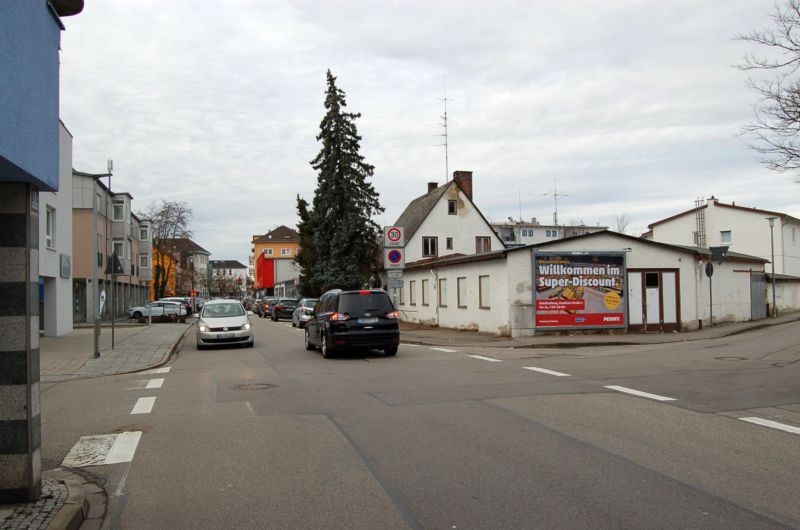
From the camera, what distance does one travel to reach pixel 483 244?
162 feet

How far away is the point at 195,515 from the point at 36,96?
3372 mm

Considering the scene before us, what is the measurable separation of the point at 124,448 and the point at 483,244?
43.2 metres

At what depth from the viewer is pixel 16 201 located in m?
5.02

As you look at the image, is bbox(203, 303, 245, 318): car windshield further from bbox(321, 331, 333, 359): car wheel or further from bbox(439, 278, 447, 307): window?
bbox(439, 278, 447, 307): window

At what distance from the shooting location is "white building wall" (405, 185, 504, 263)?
47.6 m

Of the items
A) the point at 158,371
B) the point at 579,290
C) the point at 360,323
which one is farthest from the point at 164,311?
the point at 360,323

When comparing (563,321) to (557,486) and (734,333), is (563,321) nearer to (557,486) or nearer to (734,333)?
(734,333)

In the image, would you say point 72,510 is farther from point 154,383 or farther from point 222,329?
point 222,329

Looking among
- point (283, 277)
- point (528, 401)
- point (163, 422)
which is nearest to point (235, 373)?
point (163, 422)

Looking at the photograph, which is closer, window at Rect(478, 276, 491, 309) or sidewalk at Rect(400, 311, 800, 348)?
sidewalk at Rect(400, 311, 800, 348)

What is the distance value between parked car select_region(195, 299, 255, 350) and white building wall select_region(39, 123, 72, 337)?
7799 millimetres

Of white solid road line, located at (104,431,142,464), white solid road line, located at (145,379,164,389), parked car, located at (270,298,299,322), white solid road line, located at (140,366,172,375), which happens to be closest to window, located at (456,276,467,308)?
white solid road line, located at (140,366,172,375)

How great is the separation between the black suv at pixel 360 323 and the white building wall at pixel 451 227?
29.8 meters

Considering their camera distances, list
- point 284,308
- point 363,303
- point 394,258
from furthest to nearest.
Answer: point 284,308, point 394,258, point 363,303
